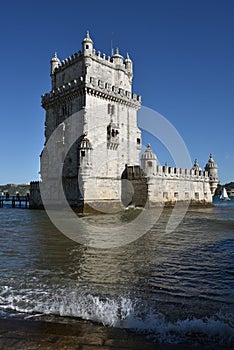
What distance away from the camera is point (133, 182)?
2938 centimetres

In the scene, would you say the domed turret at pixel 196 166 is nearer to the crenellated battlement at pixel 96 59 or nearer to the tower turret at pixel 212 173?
the tower turret at pixel 212 173

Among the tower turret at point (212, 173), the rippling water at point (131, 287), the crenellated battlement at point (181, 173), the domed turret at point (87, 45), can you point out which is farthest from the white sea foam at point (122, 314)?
the tower turret at point (212, 173)

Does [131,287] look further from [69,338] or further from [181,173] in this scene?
[181,173]

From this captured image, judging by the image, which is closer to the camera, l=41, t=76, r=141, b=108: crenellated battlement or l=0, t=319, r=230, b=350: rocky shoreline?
l=0, t=319, r=230, b=350: rocky shoreline

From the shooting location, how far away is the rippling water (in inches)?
173

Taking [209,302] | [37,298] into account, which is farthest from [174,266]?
[37,298]

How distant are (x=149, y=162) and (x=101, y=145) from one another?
16.5 feet

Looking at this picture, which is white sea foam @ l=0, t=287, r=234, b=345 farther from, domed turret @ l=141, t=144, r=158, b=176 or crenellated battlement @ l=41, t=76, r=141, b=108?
crenellated battlement @ l=41, t=76, r=141, b=108

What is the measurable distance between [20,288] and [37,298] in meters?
0.72

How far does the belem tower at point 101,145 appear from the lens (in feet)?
88.5

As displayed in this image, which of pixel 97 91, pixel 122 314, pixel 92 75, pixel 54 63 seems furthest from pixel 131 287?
pixel 54 63

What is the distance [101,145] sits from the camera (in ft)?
92.5

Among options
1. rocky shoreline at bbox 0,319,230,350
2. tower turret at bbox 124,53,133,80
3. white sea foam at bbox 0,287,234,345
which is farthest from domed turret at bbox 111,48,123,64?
rocky shoreline at bbox 0,319,230,350

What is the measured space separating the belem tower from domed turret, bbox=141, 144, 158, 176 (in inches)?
3.9
